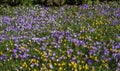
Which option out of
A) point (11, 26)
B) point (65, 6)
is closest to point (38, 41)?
point (11, 26)

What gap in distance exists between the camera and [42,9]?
14.0m

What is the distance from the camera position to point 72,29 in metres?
10.6

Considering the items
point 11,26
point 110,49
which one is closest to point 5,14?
point 11,26

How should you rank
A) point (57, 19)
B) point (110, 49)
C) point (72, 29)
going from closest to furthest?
point (110, 49) < point (72, 29) < point (57, 19)

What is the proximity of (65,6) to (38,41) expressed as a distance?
18.1 feet

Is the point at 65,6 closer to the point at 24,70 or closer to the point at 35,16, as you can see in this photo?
the point at 35,16

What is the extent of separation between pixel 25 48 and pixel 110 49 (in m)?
2.23

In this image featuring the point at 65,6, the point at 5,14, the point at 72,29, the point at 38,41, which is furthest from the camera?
the point at 65,6

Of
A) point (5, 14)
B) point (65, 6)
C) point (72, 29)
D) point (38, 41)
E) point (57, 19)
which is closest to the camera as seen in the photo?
point (38, 41)

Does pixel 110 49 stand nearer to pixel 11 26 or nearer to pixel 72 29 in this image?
pixel 72 29

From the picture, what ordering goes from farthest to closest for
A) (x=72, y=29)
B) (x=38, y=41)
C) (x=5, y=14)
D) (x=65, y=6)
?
(x=65, y=6) → (x=5, y=14) → (x=72, y=29) → (x=38, y=41)

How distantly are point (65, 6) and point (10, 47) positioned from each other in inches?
236

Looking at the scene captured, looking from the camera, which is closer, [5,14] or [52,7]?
[5,14]

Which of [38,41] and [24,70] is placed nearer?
[24,70]
